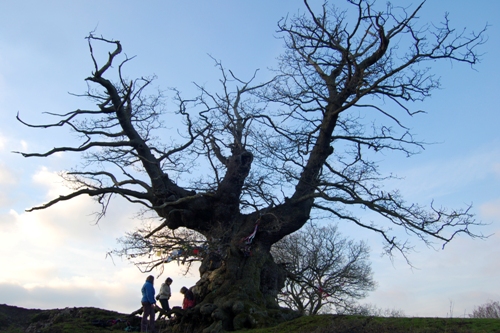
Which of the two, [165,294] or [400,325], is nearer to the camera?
[400,325]

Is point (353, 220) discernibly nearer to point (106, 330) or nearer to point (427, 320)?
point (427, 320)

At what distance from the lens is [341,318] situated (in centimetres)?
920

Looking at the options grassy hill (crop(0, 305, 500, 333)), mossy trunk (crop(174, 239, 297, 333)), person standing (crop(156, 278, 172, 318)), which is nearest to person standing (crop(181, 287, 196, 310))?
mossy trunk (crop(174, 239, 297, 333))

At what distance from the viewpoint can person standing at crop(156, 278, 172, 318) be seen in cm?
1209

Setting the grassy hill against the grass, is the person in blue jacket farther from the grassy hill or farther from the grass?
the grass

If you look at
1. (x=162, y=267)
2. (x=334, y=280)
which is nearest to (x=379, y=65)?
(x=162, y=267)

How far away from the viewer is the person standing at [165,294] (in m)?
12.1

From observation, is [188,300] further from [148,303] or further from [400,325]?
[400,325]

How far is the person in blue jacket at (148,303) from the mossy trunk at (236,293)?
2.17ft

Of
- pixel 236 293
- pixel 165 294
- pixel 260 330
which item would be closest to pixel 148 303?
pixel 165 294

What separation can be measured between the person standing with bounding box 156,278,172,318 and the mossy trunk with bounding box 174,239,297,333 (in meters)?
0.67

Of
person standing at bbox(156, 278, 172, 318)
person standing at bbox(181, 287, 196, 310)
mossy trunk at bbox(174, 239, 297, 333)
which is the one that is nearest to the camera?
mossy trunk at bbox(174, 239, 297, 333)

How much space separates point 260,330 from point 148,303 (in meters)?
3.09

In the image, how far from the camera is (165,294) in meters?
12.2
